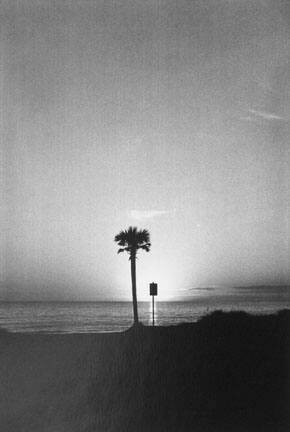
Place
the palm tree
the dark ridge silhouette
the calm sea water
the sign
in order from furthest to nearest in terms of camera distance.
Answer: the calm sea water < the palm tree < the sign < the dark ridge silhouette

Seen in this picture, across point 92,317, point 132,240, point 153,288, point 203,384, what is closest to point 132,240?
point 132,240

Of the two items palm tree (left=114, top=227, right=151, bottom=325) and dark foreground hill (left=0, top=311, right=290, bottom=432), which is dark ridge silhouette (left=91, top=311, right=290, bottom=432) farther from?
palm tree (left=114, top=227, right=151, bottom=325)

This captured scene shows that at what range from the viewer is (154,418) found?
25.1 feet

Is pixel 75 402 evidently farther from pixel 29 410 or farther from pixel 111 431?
pixel 111 431

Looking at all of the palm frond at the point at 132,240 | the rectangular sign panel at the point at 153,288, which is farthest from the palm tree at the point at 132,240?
the rectangular sign panel at the point at 153,288

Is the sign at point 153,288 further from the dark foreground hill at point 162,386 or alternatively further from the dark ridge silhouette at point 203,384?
the dark ridge silhouette at point 203,384

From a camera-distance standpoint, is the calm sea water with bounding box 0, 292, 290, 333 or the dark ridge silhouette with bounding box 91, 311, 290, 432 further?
the calm sea water with bounding box 0, 292, 290, 333

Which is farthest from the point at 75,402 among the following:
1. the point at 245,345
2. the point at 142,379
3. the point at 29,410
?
the point at 245,345

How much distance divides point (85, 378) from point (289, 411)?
4.45 metres

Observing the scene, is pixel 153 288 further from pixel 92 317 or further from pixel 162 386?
pixel 92 317

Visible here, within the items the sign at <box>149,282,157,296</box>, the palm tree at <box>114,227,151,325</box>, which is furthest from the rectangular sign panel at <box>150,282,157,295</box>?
the palm tree at <box>114,227,151,325</box>

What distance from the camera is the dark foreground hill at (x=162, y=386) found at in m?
7.33

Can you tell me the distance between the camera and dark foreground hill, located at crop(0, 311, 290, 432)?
288 inches

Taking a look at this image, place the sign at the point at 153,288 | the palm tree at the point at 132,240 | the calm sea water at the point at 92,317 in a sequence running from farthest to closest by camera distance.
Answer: the calm sea water at the point at 92,317 → the palm tree at the point at 132,240 → the sign at the point at 153,288
